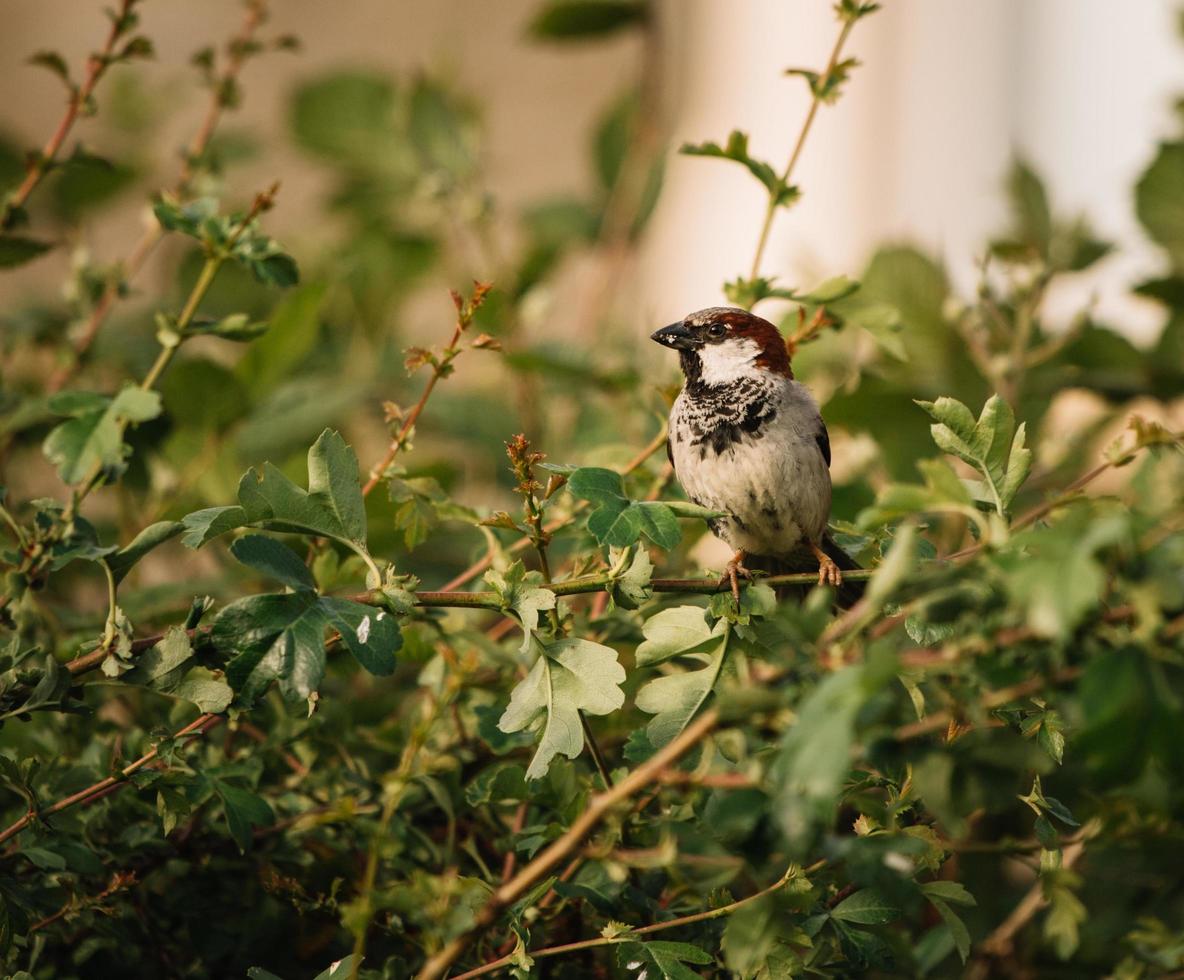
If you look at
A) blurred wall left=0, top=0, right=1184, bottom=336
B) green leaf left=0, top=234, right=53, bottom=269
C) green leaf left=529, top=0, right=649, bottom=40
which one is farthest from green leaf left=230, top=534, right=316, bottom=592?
blurred wall left=0, top=0, right=1184, bottom=336

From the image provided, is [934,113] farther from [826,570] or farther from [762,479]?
[826,570]

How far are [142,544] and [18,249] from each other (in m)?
0.47

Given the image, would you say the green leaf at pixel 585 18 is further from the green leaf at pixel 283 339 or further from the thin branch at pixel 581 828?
the thin branch at pixel 581 828

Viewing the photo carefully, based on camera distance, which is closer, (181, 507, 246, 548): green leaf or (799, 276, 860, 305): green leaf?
(181, 507, 246, 548): green leaf

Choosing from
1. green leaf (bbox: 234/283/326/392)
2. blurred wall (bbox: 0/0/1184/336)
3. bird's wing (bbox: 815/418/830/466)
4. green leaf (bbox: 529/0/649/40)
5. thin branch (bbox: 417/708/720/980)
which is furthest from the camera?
blurred wall (bbox: 0/0/1184/336)

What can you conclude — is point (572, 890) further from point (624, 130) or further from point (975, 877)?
point (624, 130)

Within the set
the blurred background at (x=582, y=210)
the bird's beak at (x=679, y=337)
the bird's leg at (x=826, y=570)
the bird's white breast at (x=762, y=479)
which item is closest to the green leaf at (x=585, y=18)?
the blurred background at (x=582, y=210)

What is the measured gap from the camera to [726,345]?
146cm

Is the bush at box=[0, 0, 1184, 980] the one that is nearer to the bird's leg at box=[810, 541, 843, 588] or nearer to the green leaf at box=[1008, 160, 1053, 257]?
the bird's leg at box=[810, 541, 843, 588]

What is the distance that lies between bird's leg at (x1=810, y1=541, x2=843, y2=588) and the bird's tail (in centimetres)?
1

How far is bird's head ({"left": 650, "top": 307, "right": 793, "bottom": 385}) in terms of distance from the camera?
4.70 ft

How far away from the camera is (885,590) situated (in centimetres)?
64

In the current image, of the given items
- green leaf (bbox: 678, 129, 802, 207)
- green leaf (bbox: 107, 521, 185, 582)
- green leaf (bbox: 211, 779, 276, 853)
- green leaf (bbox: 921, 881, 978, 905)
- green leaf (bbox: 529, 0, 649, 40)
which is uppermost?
green leaf (bbox: 529, 0, 649, 40)

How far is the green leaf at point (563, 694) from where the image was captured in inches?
33.7
